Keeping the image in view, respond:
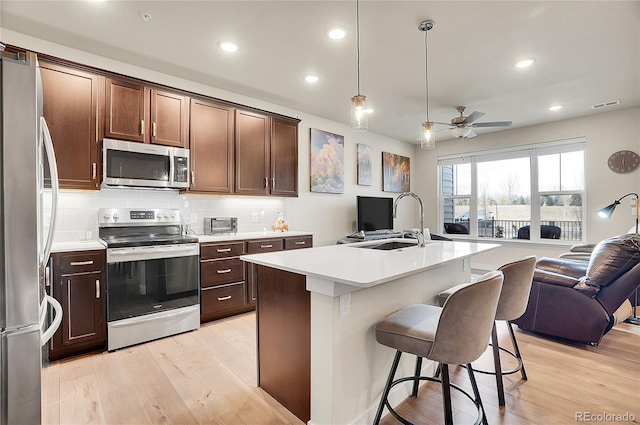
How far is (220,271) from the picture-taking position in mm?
3428

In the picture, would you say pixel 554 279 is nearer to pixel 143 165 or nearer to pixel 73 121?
pixel 143 165

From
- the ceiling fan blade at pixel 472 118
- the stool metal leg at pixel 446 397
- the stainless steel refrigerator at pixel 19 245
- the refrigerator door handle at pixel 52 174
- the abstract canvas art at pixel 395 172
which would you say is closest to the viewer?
the stainless steel refrigerator at pixel 19 245

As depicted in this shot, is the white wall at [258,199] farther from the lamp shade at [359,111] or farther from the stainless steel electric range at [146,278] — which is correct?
the lamp shade at [359,111]

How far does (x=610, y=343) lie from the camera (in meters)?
2.88

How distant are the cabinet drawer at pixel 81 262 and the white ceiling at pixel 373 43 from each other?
1.88 metres

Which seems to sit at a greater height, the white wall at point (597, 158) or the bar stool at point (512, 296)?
the white wall at point (597, 158)

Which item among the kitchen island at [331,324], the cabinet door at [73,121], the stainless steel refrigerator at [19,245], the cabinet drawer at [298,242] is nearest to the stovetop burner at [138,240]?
the cabinet door at [73,121]

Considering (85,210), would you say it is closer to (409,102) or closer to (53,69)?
(53,69)

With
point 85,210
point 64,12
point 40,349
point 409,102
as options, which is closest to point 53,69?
point 64,12

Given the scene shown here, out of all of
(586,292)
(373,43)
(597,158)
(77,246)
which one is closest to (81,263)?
(77,246)

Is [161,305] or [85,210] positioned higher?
[85,210]

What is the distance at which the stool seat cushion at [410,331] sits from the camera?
1.47 m

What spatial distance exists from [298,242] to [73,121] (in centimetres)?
265

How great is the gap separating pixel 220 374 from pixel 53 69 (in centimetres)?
288
